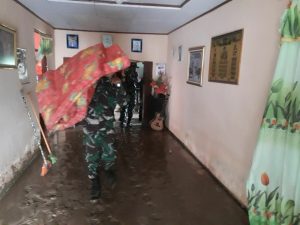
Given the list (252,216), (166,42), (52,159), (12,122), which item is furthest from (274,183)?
(166,42)

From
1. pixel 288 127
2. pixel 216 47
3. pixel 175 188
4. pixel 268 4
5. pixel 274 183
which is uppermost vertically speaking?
pixel 268 4

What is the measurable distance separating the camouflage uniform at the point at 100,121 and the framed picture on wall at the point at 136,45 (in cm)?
348

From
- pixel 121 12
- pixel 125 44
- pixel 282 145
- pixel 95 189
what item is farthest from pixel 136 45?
pixel 282 145

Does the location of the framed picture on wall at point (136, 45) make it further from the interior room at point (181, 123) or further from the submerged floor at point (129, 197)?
the submerged floor at point (129, 197)

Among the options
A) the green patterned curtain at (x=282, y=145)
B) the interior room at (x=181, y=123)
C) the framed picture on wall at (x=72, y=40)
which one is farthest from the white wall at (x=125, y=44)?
the green patterned curtain at (x=282, y=145)

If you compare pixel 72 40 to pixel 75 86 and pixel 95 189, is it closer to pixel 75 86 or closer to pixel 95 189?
pixel 75 86

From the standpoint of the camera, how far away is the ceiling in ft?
10.7

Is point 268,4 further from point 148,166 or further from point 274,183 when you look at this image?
point 148,166

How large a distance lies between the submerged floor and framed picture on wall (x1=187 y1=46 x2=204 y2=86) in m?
1.25

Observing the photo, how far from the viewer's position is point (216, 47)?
10.3 ft

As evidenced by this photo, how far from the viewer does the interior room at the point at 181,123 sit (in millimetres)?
1808

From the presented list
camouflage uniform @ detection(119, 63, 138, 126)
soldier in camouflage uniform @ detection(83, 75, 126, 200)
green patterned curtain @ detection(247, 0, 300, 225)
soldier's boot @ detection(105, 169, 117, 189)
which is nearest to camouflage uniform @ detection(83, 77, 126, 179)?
soldier in camouflage uniform @ detection(83, 75, 126, 200)

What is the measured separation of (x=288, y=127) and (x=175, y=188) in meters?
1.59

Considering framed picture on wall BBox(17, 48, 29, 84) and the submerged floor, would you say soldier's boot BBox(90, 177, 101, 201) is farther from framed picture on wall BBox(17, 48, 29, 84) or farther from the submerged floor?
framed picture on wall BBox(17, 48, 29, 84)
